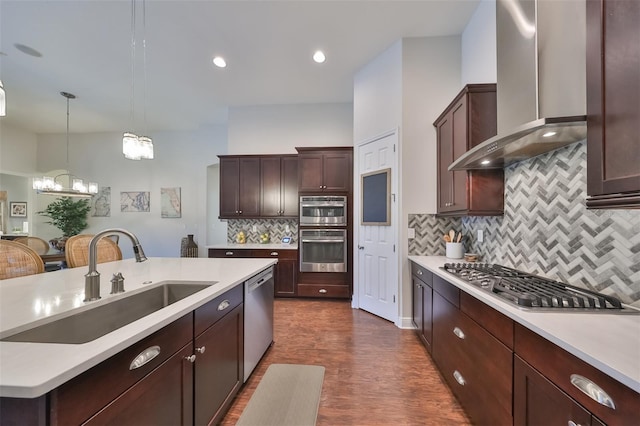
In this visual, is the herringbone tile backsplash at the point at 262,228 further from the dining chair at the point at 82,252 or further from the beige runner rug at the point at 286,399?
the beige runner rug at the point at 286,399

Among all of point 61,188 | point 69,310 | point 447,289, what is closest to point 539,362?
point 447,289

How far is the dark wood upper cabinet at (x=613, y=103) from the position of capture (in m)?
0.83

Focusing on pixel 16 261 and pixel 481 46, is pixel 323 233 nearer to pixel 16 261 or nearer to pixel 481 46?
pixel 481 46

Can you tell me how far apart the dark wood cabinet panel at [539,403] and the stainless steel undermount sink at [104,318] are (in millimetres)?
1695

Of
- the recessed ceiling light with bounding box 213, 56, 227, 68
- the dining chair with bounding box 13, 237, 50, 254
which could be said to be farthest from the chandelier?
the dining chair with bounding box 13, 237, 50, 254

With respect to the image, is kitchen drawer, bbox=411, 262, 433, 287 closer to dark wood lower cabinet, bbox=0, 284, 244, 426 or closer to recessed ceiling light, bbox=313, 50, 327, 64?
dark wood lower cabinet, bbox=0, 284, 244, 426

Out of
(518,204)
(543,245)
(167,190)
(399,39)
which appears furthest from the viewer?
(167,190)

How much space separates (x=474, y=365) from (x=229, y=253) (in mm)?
3900

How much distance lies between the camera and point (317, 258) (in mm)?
4406

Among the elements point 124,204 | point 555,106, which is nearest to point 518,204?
point 555,106

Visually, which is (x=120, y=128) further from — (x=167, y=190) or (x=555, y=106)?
(x=555, y=106)

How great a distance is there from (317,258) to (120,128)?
20.3ft

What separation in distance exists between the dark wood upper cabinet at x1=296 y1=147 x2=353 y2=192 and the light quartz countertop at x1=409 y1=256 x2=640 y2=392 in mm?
3275

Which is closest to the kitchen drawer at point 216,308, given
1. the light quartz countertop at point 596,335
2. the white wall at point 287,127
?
the light quartz countertop at point 596,335
